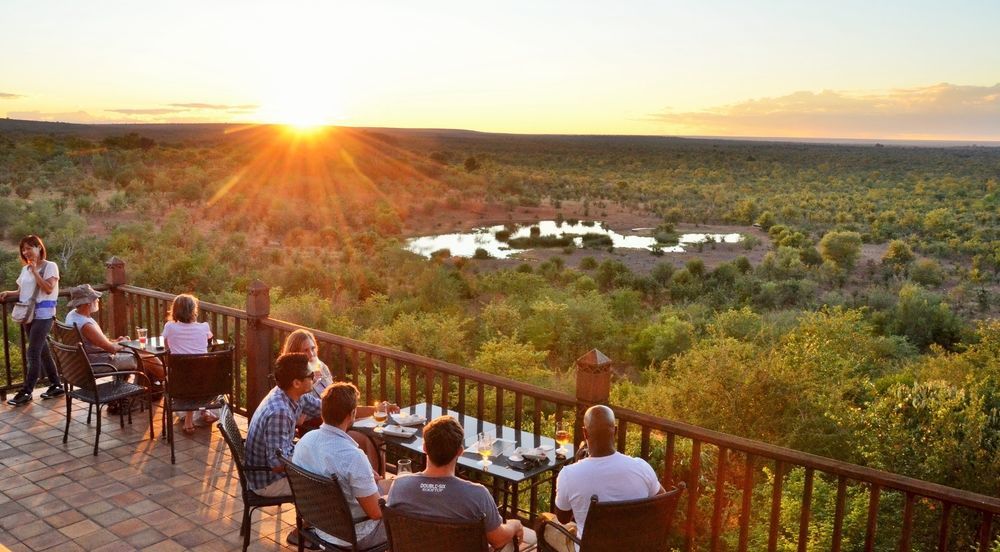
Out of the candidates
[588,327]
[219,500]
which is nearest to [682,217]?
[588,327]

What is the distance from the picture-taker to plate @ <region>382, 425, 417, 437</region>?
482 cm

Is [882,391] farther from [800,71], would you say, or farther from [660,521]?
[800,71]

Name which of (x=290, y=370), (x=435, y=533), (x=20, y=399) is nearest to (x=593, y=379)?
(x=435, y=533)

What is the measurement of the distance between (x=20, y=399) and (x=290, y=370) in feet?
Answer: 14.6

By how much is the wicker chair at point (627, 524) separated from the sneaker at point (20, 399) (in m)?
6.25

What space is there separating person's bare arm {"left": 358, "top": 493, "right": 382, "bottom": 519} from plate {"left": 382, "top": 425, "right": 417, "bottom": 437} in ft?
3.58

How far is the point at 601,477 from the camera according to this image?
11.3ft

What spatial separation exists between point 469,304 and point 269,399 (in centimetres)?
2138

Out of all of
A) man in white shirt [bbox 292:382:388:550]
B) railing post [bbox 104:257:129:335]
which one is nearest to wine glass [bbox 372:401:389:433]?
man in white shirt [bbox 292:382:388:550]

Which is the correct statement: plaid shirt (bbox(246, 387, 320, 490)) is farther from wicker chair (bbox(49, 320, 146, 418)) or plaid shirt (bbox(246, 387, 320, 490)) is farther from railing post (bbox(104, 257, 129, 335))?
railing post (bbox(104, 257, 129, 335))

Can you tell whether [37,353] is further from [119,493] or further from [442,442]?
[442,442]

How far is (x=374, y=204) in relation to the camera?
135ft

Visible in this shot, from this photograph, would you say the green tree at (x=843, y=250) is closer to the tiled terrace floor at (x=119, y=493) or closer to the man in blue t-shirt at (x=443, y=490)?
the tiled terrace floor at (x=119, y=493)

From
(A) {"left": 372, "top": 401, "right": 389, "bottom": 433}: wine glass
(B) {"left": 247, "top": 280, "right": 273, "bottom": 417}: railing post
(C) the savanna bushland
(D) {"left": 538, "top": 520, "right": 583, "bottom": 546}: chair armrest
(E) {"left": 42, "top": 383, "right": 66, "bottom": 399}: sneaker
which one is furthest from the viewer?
(C) the savanna bushland
